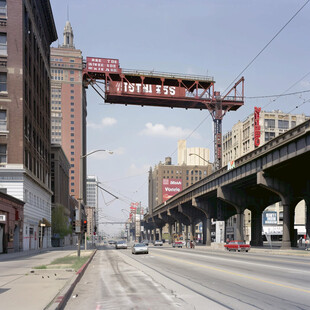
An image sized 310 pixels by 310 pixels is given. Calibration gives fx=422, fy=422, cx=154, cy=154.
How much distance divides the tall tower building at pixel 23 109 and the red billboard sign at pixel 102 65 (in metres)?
8.44

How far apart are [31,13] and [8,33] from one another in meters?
8.81

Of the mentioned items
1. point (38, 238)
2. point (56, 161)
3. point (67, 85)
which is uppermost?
point (67, 85)

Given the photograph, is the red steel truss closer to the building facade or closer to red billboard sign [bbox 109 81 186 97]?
red billboard sign [bbox 109 81 186 97]

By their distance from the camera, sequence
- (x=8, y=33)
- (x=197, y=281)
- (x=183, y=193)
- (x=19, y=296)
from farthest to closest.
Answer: (x=183, y=193) → (x=8, y=33) → (x=197, y=281) → (x=19, y=296)

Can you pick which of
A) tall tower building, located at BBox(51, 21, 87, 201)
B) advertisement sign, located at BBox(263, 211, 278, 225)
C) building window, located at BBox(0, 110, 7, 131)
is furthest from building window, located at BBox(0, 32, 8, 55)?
tall tower building, located at BBox(51, 21, 87, 201)

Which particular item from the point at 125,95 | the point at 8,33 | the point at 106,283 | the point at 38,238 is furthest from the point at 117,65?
the point at 106,283

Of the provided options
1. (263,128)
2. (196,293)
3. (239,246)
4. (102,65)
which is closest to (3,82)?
(102,65)

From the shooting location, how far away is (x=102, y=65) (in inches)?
2886

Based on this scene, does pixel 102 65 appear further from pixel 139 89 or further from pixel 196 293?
pixel 196 293

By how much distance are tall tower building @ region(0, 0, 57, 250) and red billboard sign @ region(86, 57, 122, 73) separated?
844 centimetres

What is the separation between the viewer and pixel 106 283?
1588cm

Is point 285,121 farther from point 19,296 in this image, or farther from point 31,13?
point 19,296

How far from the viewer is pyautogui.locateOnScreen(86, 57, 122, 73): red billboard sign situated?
72688 mm

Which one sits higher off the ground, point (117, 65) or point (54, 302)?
point (117, 65)
